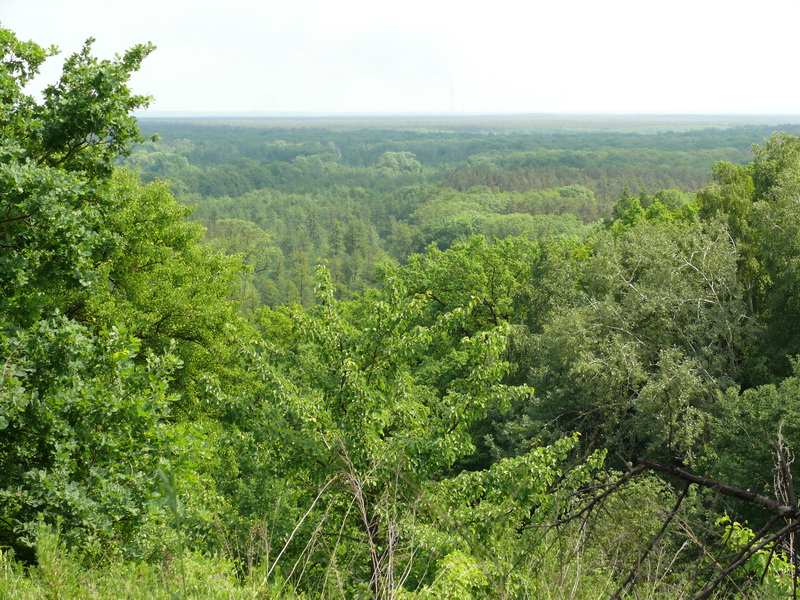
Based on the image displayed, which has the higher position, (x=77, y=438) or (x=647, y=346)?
(x=77, y=438)

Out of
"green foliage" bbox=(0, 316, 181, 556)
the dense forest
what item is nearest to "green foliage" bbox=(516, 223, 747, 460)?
the dense forest

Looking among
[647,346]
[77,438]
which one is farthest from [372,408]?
[647,346]

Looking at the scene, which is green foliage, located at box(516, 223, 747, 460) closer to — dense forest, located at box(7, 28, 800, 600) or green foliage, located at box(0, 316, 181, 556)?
dense forest, located at box(7, 28, 800, 600)

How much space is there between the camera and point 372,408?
27.9ft

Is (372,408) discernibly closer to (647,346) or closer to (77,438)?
(77,438)

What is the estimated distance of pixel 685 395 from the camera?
14188mm

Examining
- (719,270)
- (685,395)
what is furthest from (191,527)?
(719,270)

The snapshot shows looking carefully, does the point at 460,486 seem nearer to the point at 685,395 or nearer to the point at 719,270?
the point at 685,395

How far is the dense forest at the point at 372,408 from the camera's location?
3508 millimetres

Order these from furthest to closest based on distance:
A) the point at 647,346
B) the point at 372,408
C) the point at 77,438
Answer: the point at 647,346, the point at 372,408, the point at 77,438

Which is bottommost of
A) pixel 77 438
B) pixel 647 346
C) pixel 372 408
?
pixel 647 346

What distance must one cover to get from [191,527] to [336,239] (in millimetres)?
96083

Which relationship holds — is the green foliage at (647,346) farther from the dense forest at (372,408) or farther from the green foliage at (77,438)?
the green foliage at (77,438)

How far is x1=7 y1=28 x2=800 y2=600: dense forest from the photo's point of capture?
11.5 ft
